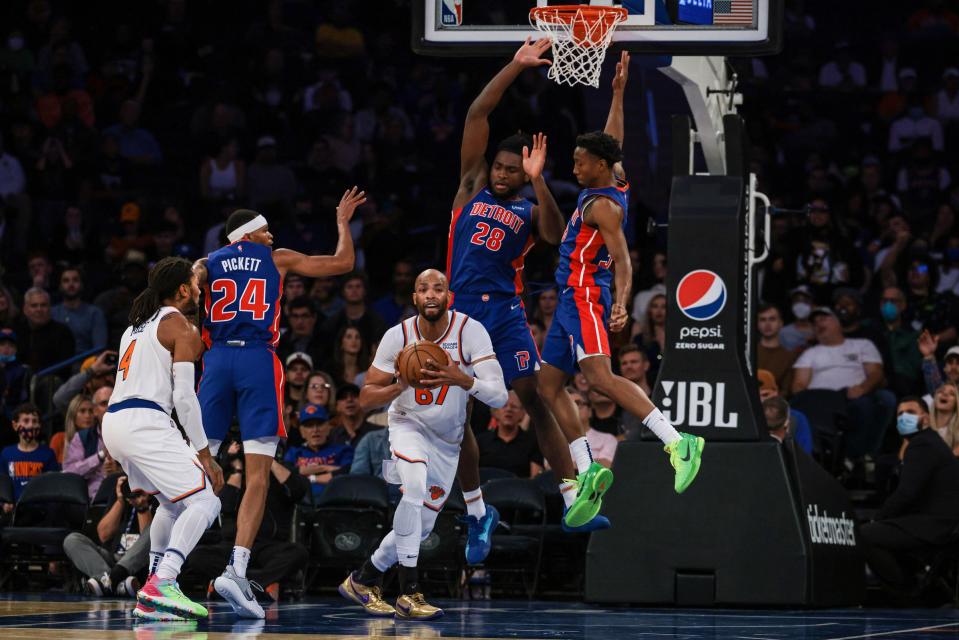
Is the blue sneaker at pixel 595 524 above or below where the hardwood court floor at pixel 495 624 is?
above

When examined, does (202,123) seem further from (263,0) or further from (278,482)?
(278,482)

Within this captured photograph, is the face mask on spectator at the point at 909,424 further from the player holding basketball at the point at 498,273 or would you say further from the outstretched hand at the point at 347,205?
the outstretched hand at the point at 347,205

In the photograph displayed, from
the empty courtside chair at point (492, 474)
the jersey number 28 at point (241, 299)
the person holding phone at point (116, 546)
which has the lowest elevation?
the person holding phone at point (116, 546)

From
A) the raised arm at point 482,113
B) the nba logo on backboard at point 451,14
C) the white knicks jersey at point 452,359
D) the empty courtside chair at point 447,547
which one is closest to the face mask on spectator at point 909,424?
the empty courtside chair at point 447,547

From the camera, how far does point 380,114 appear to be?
22062mm

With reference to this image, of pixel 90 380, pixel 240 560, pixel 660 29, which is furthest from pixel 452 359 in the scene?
pixel 90 380

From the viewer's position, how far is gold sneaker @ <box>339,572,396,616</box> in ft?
36.9

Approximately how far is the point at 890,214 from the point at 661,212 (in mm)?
2837

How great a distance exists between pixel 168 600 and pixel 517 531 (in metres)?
4.46

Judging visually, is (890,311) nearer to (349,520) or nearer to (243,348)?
(349,520)

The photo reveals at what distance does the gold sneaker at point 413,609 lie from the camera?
10766 mm

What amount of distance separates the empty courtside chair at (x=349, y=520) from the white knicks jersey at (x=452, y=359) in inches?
129

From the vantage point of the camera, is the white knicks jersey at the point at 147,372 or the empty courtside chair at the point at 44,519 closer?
the white knicks jersey at the point at 147,372

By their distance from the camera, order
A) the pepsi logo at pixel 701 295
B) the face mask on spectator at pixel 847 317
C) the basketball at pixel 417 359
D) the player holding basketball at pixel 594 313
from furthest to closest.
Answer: the face mask on spectator at pixel 847 317, the pepsi logo at pixel 701 295, the player holding basketball at pixel 594 313, the basketball at pixel 417 359
